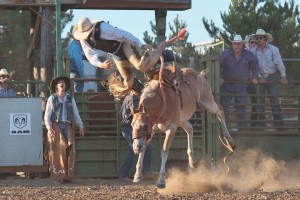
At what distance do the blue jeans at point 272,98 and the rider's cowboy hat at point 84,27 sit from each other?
4.52 metres

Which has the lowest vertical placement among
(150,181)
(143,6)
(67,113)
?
(150,181)

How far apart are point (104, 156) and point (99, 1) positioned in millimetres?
3889

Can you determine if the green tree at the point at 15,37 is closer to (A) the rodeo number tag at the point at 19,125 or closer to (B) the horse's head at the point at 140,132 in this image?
(A) the rodeo number tag at the point at 19,125

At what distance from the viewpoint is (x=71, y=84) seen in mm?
14055

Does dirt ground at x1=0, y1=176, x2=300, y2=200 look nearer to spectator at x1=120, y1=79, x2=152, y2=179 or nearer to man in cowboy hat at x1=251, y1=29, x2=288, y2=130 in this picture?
spectator at x1=120, y1=79, x2=152, y2=179

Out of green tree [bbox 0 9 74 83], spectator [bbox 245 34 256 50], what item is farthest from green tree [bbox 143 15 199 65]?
spectator [bbox 245 34 256 50]

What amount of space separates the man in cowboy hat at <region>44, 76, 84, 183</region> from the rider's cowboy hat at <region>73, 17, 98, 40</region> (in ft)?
7.99

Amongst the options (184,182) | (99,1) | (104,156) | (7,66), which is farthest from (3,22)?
(184,182)

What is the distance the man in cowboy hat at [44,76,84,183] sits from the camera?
13.5m

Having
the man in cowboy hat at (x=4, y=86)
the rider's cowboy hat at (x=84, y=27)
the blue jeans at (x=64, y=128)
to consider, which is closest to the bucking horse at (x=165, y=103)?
the rider's cowboy hat at (x=84, y=27)

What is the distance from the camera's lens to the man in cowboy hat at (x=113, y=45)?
11078 millimetres

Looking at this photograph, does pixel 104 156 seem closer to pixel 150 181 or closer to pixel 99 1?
pixel 150 181

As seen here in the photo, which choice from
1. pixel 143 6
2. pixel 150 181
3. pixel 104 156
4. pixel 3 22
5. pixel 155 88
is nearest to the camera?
pixel 155 88

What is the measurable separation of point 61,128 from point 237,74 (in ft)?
10.4
